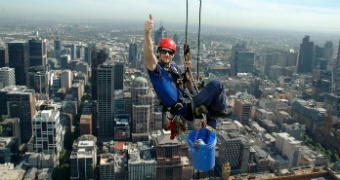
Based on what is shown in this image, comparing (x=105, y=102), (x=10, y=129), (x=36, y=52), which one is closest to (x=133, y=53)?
(x=36, y=52)

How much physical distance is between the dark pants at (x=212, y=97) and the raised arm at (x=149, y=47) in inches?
14.5

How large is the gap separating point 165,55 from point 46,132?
8.65 metres

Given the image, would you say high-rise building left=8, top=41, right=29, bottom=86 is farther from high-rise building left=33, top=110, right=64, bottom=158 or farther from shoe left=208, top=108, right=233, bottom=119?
shoe left=208, top=108, right=233, bottom=119

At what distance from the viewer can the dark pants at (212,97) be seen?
1.95 metres

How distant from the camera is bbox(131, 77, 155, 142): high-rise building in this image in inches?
426

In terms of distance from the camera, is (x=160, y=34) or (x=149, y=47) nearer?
(x=149, y=47)

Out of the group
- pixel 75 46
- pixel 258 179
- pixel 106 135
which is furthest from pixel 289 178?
pixel 75 46

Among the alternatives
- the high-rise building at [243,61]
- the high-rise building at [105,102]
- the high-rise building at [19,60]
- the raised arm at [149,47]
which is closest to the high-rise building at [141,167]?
the high-rise building at [105,102]

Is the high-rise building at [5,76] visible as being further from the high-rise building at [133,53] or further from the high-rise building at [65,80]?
the high-rise building at [133,53]

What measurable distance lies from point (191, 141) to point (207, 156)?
14 centimetres

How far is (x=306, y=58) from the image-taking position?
22797 mm

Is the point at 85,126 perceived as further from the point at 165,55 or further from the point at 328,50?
the point at 328,50

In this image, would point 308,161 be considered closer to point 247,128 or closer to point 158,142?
point 247,128

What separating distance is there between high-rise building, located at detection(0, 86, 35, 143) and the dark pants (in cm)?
1055
